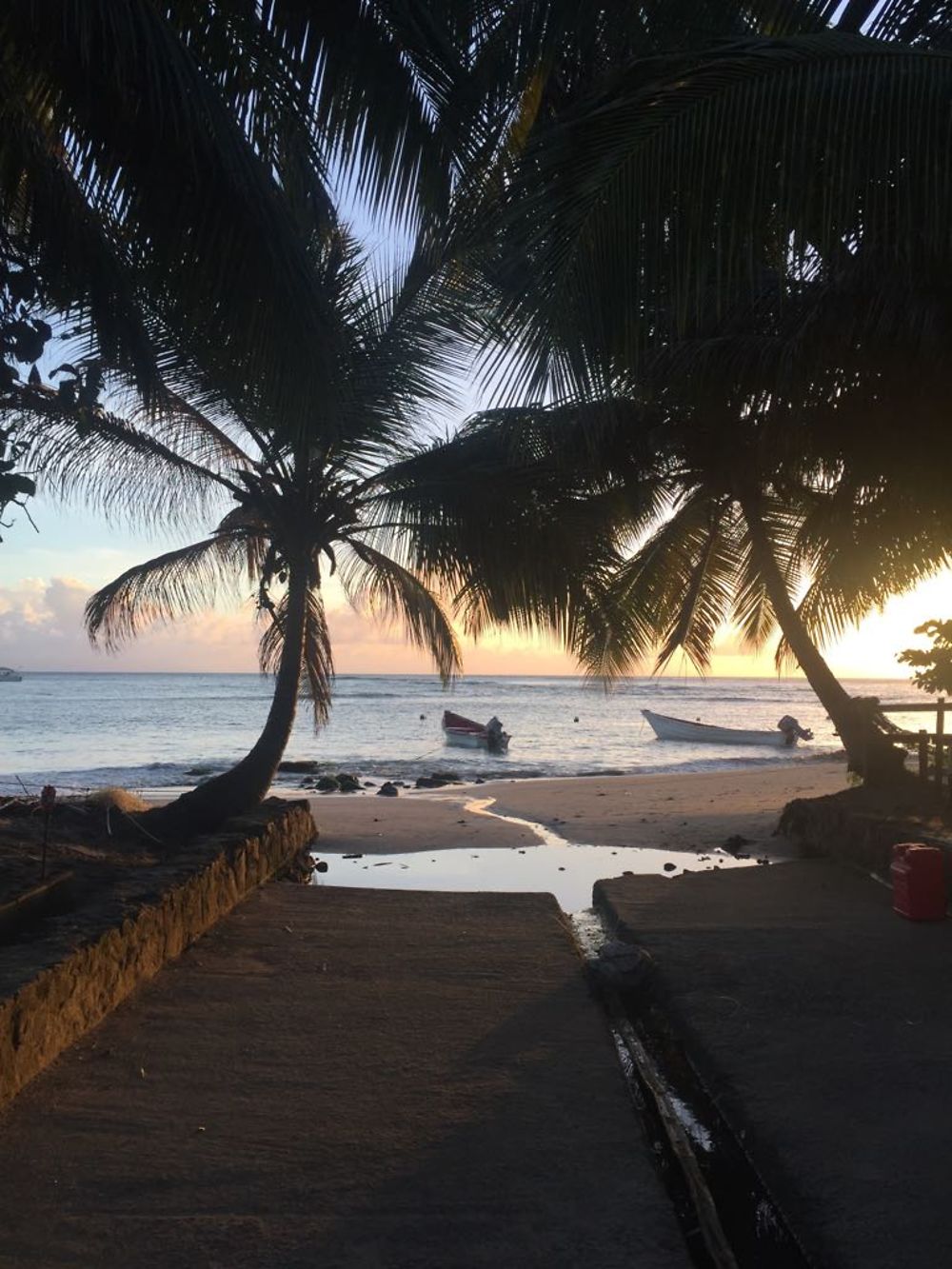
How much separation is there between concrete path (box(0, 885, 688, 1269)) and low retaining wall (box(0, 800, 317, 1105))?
12cm

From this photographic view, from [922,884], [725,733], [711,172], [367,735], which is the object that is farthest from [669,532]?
[367,735]

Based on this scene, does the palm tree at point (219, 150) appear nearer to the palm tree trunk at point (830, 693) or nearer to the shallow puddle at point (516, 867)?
the shallow puddle at point (516, 867)

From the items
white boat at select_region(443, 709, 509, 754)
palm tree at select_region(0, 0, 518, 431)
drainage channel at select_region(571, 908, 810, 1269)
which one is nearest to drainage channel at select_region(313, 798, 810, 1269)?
drainage channel at select_region(571, 908, 810, 1269)

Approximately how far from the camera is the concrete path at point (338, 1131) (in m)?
3.01

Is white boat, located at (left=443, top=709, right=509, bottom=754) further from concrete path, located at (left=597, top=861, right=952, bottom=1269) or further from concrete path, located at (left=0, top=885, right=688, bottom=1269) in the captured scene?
concrete path, located at (left=0, top=885, right=688, bottom=1269)

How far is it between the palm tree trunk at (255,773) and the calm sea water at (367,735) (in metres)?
4.71

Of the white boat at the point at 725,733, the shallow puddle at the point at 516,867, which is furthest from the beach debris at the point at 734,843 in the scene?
the white boat at the point at 725,733

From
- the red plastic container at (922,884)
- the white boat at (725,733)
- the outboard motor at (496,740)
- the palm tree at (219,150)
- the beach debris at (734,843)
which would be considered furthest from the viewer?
the white boat at (725,733)

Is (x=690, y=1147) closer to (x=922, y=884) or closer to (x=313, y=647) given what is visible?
(x=922, y=884)

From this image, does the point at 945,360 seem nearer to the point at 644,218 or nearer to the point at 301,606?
the point at 644,218

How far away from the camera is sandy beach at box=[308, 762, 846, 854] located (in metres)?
12.0

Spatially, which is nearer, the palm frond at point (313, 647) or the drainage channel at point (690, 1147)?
the drainage channel at point (690, 1147)

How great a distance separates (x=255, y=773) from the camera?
9.66m

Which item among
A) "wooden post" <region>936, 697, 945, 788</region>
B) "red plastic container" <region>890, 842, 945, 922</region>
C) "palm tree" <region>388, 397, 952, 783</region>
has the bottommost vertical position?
"red plastic container" <region>890, 842, 945, 922</region>
